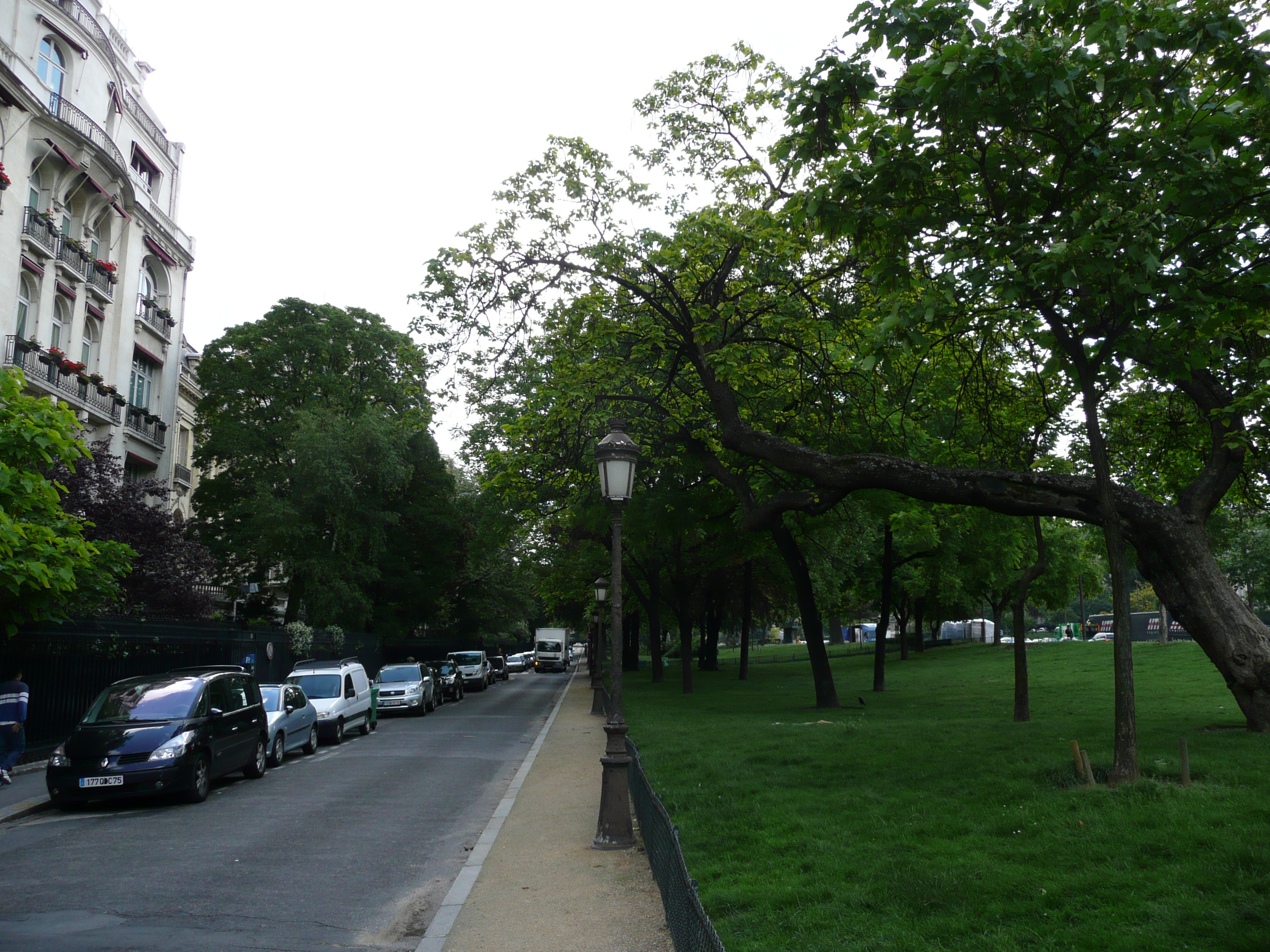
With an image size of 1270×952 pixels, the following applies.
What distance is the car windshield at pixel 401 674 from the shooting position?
3030 cm

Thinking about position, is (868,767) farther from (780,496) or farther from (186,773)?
(186,773)

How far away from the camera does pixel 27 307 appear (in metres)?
26.2

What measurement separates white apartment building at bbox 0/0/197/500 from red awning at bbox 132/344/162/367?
72 millimetres

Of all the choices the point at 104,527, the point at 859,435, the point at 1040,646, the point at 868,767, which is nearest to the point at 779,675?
the point at 1040,646

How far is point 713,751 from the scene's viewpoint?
1401cm

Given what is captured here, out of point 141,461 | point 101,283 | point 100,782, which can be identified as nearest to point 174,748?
point 100,782

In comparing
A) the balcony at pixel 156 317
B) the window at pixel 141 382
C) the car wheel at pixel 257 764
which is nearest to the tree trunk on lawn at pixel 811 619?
the car wheel at pixel 257 764

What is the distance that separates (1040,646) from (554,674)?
117ft

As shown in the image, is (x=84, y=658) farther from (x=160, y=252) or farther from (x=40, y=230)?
(x=160, y=252)

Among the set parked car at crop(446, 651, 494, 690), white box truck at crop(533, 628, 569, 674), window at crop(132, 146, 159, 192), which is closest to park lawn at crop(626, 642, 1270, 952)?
window at crop(132, 146, 159, 192)

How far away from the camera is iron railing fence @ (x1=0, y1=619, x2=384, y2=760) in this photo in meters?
16.6

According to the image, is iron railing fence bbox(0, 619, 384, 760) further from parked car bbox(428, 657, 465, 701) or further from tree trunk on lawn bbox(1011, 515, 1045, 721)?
tree trunk on lawn bbox(1011, 515, 1045, 721)

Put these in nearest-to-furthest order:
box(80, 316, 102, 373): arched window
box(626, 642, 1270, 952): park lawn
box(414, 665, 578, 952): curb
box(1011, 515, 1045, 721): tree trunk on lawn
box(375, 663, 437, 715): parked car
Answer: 1. box(626, 642, 1270, 952): park lawn
2. box(414, 665, 578, 952): curb
3. box(1011, 515, 1045, 721): tree trunk on lawn
4. box(375, 663, 437, 715): parked car
5. box(80, 316, 102, 373): arched window

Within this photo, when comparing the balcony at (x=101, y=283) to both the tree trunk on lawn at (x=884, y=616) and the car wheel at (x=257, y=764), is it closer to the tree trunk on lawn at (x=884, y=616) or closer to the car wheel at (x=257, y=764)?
the car wheel at (x=257, y=764)
